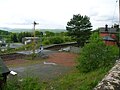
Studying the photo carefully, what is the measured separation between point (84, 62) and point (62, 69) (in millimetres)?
4102

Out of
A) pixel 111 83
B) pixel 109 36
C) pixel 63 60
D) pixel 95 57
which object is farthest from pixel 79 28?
pixel 111 83

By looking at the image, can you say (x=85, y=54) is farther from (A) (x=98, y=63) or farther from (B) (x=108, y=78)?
(B) (x=108, y=78)

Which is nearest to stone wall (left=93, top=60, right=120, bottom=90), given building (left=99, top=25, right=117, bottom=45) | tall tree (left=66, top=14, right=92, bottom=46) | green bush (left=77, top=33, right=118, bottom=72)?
green bush (left=77, top=33, right=118, bottom=72)

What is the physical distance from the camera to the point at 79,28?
143 ft

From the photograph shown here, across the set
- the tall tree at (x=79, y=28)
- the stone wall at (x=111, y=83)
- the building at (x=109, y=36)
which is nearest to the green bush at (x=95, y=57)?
the stone wall at (x=111, y=83)

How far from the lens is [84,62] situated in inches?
765

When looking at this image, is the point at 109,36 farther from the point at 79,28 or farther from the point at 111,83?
the point at 111,83

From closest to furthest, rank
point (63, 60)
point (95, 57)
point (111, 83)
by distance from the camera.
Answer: point (111, 83), point (95, 57), point (63, 60)

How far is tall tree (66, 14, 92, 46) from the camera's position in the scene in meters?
43.1

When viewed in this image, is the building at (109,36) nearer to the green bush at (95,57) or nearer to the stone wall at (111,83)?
the green bush at (95,57)

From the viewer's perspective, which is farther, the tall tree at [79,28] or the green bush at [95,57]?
the tall tree at [79,28]

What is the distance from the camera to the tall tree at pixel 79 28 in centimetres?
4306

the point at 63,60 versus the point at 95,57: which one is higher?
the point at 95,57

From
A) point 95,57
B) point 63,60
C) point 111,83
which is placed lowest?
point 63,60
